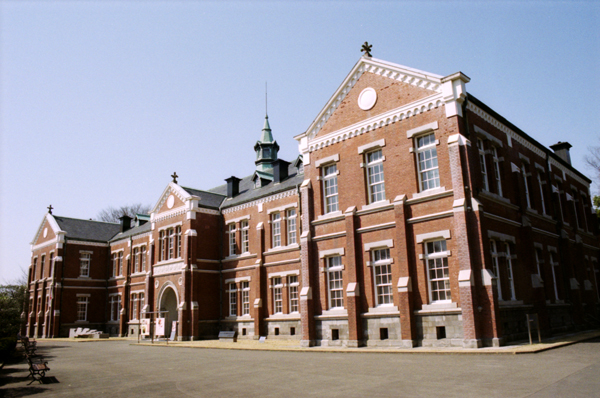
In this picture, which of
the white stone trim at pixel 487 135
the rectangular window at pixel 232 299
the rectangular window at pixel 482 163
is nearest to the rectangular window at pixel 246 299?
the rectangular window at pixel 232 299

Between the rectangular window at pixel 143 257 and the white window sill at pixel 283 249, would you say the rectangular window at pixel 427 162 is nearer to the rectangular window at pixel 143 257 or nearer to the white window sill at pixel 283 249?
the white window sill at pixel 283 249

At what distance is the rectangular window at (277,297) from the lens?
91.6 ft

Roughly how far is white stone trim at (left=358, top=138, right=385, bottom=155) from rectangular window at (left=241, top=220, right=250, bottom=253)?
41.0 ft

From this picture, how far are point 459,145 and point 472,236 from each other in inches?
139

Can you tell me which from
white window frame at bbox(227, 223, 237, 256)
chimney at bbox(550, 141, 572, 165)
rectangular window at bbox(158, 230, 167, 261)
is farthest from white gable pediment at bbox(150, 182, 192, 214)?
chimney at bbox(550, 141, 572, 165)

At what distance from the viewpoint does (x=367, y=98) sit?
840 inches

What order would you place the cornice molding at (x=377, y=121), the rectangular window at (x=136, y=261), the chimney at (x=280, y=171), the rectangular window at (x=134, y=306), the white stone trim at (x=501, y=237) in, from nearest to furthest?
the white stone trim at (x=501, y=237), the cornice molding at (x=377, y=121), the chimney at (x=280, y=171), the rectangular window at (x=134, y=306), the rectangular window at (x=136, y=261)

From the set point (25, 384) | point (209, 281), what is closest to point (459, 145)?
point (25, 384)

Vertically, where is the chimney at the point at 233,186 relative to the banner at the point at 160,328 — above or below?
above

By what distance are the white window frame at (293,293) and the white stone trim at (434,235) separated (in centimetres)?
1037

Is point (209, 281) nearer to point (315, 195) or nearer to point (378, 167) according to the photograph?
point (315, 195)

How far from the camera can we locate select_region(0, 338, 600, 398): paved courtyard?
9.09 metres

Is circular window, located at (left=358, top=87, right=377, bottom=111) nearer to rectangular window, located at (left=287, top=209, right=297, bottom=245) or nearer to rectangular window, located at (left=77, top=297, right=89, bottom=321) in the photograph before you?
rectangular window, located at (left=287, top=209, right=297, bottom=245)

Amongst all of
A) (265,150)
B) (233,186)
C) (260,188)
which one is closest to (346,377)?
(260,188)
